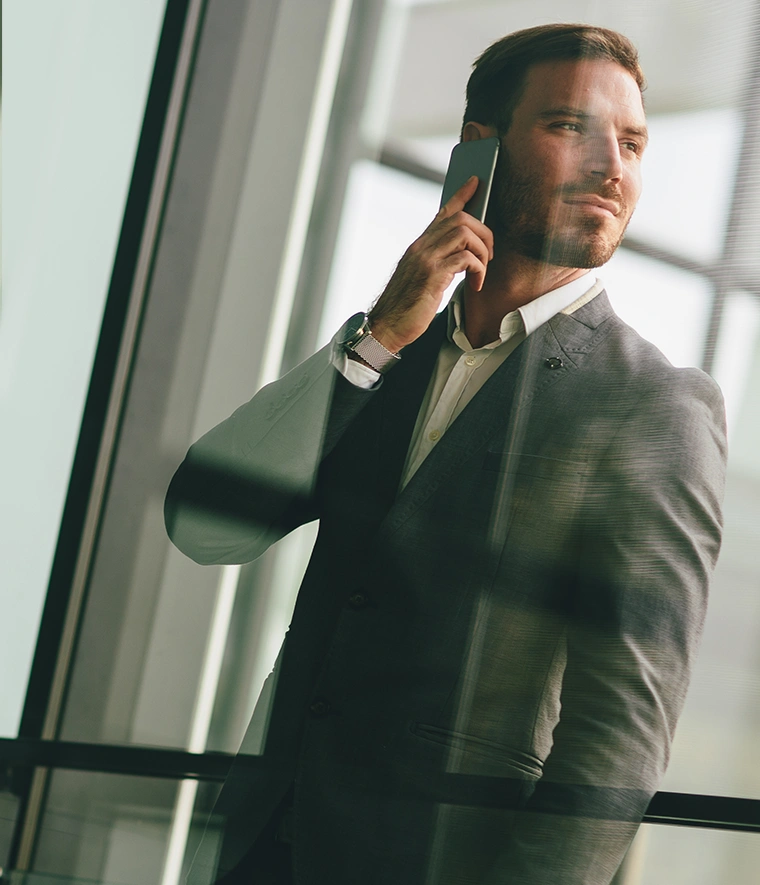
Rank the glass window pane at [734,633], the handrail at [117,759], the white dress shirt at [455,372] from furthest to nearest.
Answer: the handrail at [117,759], the white dress shirt at [455,372], the glass window pane at [734,633]

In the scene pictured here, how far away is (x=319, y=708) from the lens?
0.79m

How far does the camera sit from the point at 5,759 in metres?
0.98

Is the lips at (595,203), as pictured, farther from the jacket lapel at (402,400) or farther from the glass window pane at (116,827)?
the glass window pane at (116,827)

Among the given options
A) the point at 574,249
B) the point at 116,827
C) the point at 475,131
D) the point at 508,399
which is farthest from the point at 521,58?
the point at 116,827

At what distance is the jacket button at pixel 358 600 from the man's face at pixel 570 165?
31cm

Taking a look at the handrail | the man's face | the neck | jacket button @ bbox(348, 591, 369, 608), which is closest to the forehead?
the man's face

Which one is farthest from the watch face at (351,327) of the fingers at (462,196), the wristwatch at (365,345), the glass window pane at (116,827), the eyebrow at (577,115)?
the glass window pane at (116,827)

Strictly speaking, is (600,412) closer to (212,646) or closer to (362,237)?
(362,237)

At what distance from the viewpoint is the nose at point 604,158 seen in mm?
700

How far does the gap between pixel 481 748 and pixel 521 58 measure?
1.78 feet

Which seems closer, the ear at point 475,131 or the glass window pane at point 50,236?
the ear at point 475,131

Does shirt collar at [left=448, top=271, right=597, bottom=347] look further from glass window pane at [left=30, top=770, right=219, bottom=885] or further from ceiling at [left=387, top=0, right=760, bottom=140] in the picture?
glass window pane at [left=30, top=770, right=219, bottom=885]

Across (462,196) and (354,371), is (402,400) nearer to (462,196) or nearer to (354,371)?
(354,371)

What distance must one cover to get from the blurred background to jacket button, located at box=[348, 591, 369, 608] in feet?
0.25
